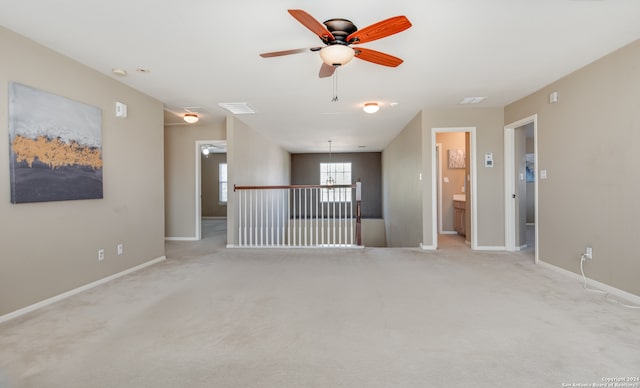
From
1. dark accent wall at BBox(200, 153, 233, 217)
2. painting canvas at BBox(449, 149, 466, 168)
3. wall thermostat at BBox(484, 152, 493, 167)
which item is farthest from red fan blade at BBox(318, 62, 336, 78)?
dark accent wall at BBox(200, 153, 233, 217)

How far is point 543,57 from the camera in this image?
3230mm

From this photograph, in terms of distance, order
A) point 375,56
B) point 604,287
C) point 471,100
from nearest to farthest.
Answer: point 375,56
point 604,287
point 471,100

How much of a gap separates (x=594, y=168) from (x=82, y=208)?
5549 mm

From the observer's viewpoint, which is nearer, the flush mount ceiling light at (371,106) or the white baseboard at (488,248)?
the flush mount ceiling light at (371,106)

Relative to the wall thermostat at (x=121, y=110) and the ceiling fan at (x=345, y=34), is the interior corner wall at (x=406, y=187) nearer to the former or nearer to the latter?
the ceiling fan at (x=345, y=34)

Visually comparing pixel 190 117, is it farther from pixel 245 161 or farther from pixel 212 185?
pixel 212 185

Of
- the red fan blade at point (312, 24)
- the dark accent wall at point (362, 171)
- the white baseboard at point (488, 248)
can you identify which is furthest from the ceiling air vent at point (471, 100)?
the dark accent wall at point (362, 171)

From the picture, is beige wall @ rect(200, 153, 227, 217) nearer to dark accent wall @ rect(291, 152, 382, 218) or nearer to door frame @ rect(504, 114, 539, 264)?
dark accent wall @ rect(291, 152, 382, 218)

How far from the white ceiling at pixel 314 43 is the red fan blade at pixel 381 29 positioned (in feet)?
0.82

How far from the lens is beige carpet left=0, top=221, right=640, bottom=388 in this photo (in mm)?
1766

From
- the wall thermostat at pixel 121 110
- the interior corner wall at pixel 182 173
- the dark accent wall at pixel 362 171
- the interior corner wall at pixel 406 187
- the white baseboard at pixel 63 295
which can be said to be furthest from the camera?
the dark accent wall at pixel 362 171

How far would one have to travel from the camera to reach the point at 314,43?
2932mm

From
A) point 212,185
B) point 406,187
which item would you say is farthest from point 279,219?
point 212,185

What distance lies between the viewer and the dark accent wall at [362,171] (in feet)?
39.8
